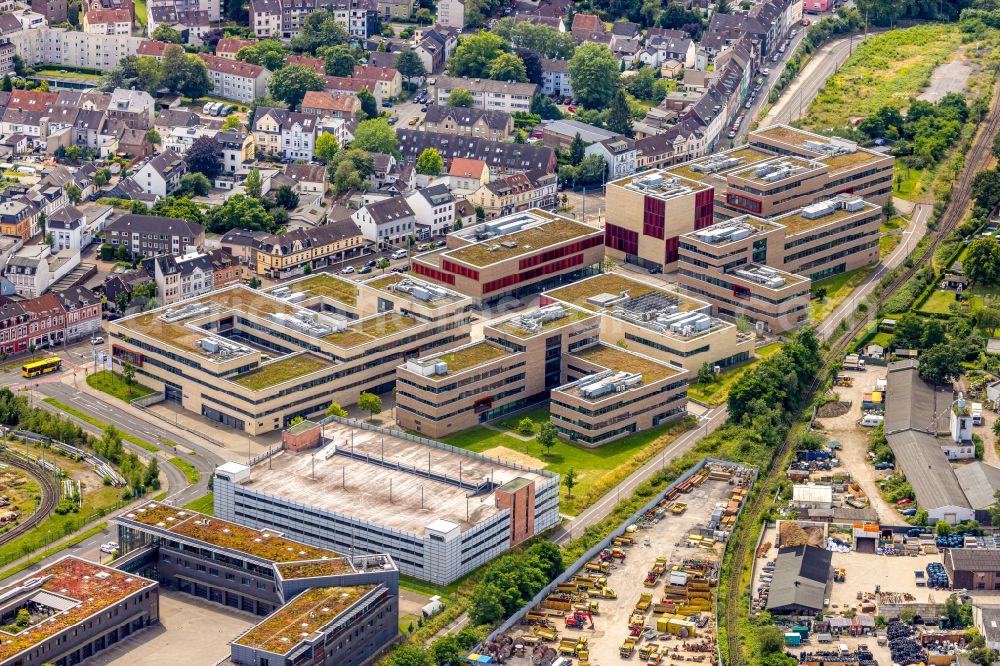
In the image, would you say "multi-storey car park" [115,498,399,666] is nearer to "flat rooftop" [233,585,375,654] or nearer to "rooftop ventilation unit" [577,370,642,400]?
"flat rooftop" [233,585,375,654]

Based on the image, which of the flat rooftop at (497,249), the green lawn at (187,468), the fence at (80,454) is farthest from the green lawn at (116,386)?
the flat rooftop at (497,249)

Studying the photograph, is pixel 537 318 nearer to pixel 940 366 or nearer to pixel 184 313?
pixel 184 313

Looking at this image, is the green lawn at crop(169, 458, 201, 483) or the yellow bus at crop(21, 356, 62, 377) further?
the yellow bus at crop(21, 356, 62, 377)

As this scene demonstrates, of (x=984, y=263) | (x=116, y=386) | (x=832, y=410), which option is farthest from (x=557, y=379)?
(x=984, y=263)

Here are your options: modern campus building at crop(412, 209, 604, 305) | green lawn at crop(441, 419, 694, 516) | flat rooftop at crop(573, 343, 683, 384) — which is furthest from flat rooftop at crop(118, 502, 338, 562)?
modern campus building at crop(412, 209, 604, 305)

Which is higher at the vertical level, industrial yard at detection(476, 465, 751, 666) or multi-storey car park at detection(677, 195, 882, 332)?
multi-storey car park at detection(677, 195, 882, 332)

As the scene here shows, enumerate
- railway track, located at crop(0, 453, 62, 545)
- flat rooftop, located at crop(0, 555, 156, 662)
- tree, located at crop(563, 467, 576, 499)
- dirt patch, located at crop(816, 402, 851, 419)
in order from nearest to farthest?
flat rooftop, located at crop(0, 555, 156, 662)
railway track, located at crop(0, 453, 62, 545)
tree, located at crop(563, 467, 576, 499)
dirt patch, located at crop(816, 402, 851, 419)
